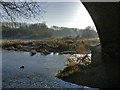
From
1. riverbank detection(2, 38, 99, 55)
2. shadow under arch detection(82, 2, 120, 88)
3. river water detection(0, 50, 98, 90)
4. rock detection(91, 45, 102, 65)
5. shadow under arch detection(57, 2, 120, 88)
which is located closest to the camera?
shadow under arch detection(82, 2, 120, 88)

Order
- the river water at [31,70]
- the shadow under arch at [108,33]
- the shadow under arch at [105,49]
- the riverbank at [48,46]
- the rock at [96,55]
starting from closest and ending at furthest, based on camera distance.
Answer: the shadow under arch at [108,33], the shadow under arch at [105,49], the rock at [96,55], the river water at [31,70], the riverbank at [48,46]

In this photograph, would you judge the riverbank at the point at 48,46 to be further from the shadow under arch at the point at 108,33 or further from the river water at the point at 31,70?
the shadow under arch at the point at 108,33

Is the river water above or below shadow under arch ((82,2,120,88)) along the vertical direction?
below

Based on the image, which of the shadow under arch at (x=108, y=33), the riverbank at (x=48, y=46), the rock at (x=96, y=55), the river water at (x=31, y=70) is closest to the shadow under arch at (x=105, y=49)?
the shadow under arch at (x=108, y=33)

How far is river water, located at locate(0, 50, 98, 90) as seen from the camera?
16.2 meters

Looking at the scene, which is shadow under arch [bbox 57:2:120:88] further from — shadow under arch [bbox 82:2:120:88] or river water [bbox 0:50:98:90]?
river water [bbox 0:50:98:90]

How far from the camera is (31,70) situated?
19.7 m

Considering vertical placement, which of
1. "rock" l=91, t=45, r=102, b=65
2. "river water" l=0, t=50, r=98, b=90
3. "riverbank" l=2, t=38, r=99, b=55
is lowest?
"river water" l=0, t=50, r=98, b=90

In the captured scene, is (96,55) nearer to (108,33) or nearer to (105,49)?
(105,49)

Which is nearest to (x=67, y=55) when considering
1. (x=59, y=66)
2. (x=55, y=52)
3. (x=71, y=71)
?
(x=55, y=52)

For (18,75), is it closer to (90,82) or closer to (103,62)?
(90,82)

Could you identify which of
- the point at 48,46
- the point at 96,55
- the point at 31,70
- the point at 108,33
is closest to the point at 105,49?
the point at 96,55

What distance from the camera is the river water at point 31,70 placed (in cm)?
1621

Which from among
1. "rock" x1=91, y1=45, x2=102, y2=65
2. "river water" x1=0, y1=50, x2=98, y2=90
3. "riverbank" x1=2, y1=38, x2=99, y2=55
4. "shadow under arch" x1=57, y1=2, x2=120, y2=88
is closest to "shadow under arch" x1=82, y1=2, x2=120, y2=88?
"shadow under arch" x1=57, y1=2, x2=120, y2=88
